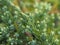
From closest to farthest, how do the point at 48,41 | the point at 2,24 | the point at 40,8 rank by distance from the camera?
the point at 48,41 < the point at 2,24 < the point at 40,8

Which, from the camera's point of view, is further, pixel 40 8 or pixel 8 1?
pixel 40 8

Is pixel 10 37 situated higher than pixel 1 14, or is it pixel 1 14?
pixel 1 14

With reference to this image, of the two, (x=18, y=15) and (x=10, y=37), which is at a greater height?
(x=18, y=15)

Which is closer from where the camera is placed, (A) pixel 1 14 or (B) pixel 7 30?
(B) pixel 7 30

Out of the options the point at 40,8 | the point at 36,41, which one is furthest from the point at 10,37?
the point at 40,8

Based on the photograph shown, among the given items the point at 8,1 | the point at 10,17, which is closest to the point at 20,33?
the point at 10,17

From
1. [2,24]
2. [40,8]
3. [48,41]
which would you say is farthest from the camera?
[40,8]

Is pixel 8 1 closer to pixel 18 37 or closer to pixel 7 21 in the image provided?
pixel 7 21

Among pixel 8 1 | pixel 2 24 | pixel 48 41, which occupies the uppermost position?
pixel 8 1

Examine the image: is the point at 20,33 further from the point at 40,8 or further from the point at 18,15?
the point at 40,8
